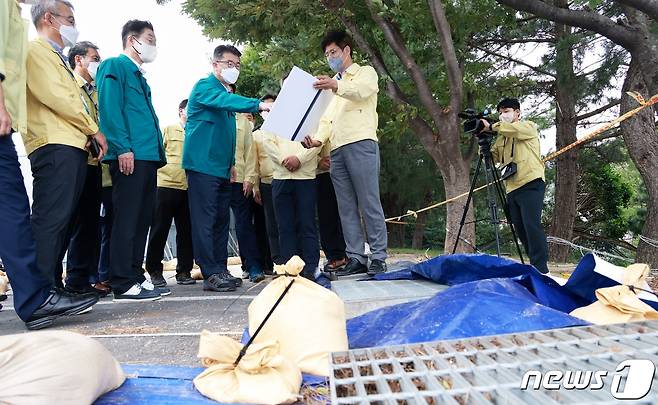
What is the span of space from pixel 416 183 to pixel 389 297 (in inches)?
479

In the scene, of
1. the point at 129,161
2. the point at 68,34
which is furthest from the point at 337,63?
the point at 68,34

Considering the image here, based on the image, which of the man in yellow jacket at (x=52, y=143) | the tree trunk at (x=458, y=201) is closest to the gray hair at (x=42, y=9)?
the man in yellow jacket at (x=52, y=143)

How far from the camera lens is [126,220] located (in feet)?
8.90

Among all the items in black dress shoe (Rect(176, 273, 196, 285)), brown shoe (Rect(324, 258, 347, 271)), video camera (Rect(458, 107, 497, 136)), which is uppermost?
video camera (Rect(458, 107, 497, 136))

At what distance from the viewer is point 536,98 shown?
29.3 ft

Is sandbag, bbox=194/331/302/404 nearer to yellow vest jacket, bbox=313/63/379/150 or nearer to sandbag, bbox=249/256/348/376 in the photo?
sandbag, bbox=249/256/348/376

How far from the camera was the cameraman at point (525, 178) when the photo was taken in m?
3.54

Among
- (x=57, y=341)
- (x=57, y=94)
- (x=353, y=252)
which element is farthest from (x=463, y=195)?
(x=57, y=341)

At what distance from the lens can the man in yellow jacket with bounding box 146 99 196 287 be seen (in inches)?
144

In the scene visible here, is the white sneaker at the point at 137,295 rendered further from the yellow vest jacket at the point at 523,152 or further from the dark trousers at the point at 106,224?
the yellow vest jacket at the point at 523,152

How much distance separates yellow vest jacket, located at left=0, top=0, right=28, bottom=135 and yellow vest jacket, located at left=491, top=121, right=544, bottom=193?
3.08 meters

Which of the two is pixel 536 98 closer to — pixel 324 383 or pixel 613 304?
pixel 613 304

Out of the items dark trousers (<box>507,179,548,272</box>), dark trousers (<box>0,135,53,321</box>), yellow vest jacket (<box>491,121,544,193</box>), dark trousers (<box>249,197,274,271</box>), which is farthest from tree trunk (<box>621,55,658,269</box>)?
dark trousers (<box>0,135,53,321</box>)

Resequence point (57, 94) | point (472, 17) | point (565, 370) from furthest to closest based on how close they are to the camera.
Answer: point (472, 17) → point (57, 94) → point (565, 370)
